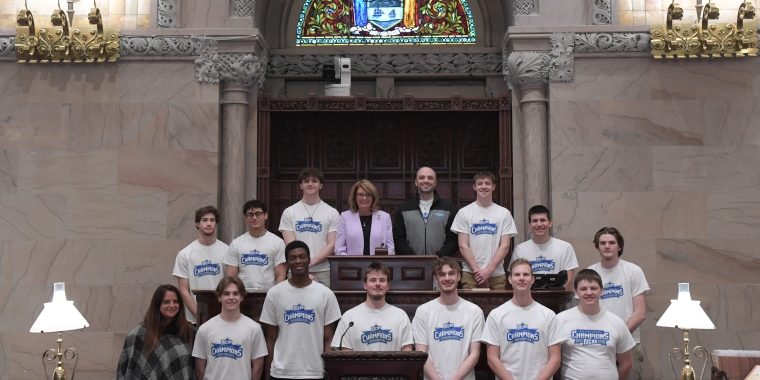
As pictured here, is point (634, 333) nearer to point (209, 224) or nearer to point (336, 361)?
point (336, 361)

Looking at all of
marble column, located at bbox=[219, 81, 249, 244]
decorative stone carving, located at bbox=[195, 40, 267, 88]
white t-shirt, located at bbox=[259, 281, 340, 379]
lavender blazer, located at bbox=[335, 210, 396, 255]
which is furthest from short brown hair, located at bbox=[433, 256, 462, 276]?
decorative stone carving, located at bbox=[195, 40, 267, 88]

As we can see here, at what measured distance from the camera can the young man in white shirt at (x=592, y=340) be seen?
794 cm

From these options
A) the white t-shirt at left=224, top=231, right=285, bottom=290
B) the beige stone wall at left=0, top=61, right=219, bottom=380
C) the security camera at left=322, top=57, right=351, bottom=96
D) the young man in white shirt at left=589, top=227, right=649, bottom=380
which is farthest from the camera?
the security camera at left=322, top=57, right=351, bottom=96

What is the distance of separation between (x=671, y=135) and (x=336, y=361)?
22.0 ft

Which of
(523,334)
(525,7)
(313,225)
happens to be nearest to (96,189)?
(313,225)

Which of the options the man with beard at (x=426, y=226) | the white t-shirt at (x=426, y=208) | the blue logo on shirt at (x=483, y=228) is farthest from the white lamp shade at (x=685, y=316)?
the white t-shirt at (x=426, y=208)

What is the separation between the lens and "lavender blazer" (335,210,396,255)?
965 centimetres

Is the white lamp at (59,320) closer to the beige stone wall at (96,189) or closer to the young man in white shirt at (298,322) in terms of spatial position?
the young man in white shirt at (298,322)

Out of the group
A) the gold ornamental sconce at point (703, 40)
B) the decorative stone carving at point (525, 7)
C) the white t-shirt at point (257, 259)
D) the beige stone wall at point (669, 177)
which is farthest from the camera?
the decorative stone carving at point (525, 7)

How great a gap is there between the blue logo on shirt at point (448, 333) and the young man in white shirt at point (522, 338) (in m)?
0.20

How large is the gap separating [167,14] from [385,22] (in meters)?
3.22

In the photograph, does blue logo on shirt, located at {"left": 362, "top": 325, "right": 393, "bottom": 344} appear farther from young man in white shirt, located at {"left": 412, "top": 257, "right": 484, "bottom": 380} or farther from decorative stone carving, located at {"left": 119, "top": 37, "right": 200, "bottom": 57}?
decorative stone carving, located at {"left": 119, "top": 37, "right": 200, "bottom": 57}

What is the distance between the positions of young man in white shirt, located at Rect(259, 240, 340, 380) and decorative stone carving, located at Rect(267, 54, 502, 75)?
564 centimetres

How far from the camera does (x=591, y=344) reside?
8000mm
